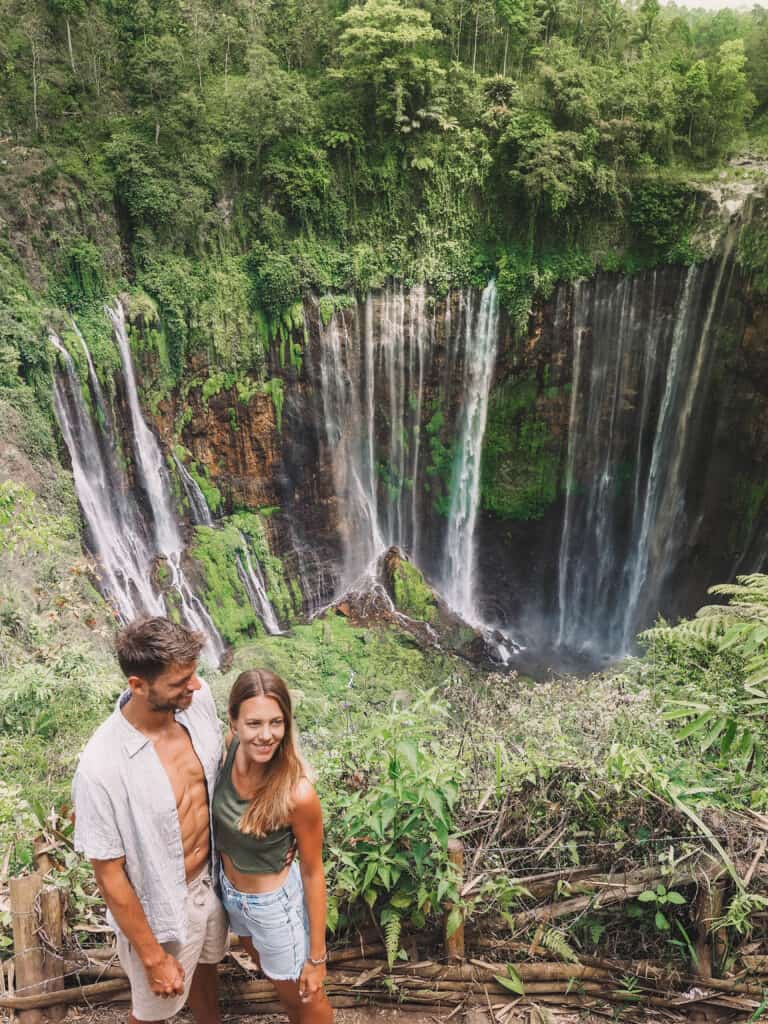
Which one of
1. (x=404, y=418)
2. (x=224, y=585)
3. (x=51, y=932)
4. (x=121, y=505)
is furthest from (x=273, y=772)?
(x=404, y=418)

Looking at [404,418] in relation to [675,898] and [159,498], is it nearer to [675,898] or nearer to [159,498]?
[159,498]

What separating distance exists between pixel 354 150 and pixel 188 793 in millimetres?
11810

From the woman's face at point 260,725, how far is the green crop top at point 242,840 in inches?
7.7

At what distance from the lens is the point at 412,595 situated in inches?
449

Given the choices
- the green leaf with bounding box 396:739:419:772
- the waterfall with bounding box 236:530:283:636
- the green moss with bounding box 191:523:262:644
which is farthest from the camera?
the waterfall with bounding box 236:530:283:636

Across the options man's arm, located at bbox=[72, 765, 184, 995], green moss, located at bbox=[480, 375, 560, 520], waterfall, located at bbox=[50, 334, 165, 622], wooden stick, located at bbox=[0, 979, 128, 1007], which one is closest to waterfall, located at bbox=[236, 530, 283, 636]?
waterfall, located at bbox=[50, 334, 165, 622]

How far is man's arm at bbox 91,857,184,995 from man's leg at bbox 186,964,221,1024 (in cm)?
33

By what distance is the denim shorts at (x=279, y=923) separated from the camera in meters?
1.99

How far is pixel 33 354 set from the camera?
878 cm

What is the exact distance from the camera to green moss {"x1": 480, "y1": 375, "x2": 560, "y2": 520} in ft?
40.5

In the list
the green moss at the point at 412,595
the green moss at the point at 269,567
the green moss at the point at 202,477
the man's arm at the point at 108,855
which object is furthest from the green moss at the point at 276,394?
the man's arm at the point at 108,855

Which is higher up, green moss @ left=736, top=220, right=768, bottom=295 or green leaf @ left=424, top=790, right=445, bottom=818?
green moss @ left=736, top=220, right=768, bottom=295

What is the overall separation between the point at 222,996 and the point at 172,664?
1.50m

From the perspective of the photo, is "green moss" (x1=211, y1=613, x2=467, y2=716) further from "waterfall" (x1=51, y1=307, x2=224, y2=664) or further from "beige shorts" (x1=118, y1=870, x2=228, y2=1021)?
"beige shorts" (x1=118, y1=870, x2=228, y2=1021)
